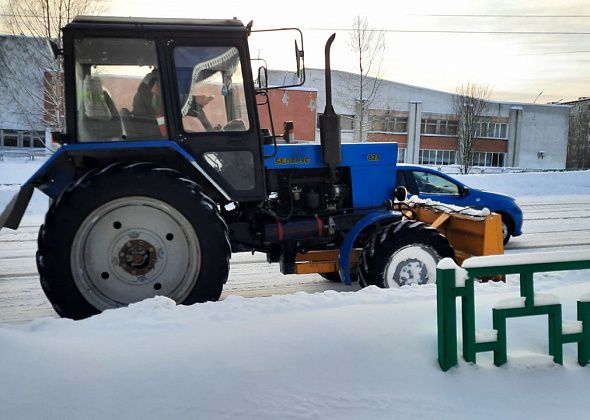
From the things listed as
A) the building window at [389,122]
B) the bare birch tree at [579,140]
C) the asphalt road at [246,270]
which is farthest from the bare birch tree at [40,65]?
the bare birch tree at [579,140]

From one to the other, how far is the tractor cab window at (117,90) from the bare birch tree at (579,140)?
238 feet

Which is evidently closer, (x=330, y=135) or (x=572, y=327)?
(x=572, y=327)

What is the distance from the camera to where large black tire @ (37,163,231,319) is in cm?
454

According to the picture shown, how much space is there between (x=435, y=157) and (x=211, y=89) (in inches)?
1939

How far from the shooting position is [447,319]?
3307 mm

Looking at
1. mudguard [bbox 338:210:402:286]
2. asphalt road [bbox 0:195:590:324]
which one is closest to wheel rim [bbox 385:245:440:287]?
mudguard [bbox 338:210:402:286]

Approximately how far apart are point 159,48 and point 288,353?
310 cm

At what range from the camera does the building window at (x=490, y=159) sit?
176 ft

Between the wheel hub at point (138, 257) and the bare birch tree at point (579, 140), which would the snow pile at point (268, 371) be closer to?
the wheel hub at point (138, 257)

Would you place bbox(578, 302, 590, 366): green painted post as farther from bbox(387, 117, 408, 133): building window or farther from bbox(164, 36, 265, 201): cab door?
bbox(387, 117, 408, 133): building window

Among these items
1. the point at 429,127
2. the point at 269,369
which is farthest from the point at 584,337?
the point at 429,127

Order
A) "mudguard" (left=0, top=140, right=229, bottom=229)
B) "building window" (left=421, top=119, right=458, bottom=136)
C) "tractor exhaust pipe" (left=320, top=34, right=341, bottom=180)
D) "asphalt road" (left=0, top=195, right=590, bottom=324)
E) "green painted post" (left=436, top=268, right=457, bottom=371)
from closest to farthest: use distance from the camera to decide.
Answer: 1. "green painted post" (left=436, top=268, right=457, bottom=371)
2. "mudguard" (left=0, top=140, right=229, bottom=229)
3. "tractor exhaust pipe" (left=320, top=34, right=341, bottom=180)
4. "asphalt road" (left=0, top=195, right=590, bottom=324)
5. "building window" (left=421, top=119, right=458, bottom=136)

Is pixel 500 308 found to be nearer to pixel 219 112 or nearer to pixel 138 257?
pixel 138 257

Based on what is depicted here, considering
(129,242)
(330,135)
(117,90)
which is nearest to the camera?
(129,242)
